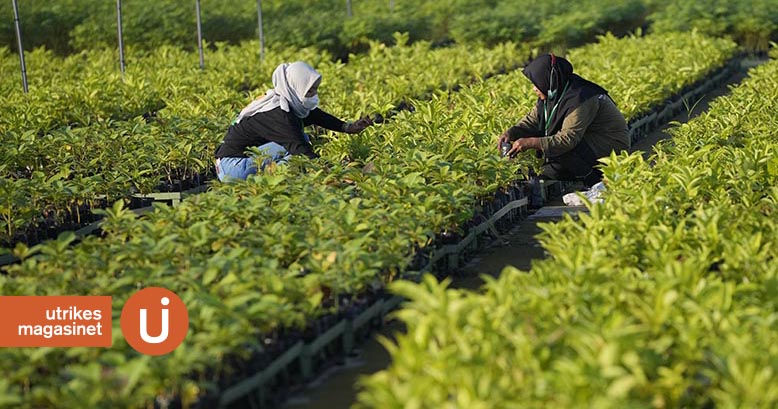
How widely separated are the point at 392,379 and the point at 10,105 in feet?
24.3

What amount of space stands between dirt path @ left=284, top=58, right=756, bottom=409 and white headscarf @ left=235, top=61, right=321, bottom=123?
5.21 ft

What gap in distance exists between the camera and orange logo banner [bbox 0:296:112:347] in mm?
4289

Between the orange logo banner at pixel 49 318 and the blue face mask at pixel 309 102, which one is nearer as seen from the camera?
the orange logo banner at pixel 49 318

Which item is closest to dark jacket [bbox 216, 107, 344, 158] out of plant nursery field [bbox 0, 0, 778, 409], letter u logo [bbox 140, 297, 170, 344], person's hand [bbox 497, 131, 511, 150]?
plant nursery field [bbox 0, 0, 778, 409]

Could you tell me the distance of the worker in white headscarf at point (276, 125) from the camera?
747 centimetres

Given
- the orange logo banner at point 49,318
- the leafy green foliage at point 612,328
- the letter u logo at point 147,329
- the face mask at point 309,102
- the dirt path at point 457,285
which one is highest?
the leafy green foliage at point 612,328

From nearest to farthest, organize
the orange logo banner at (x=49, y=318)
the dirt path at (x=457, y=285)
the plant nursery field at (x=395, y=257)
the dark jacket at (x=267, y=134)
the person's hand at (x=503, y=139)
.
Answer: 1. the plant nursery field at (x=395, y=257)
2. the orange logo banner at (x=49, y=318)
3. the dirt path at (x=457, y=285)
4. the dark jacket at (x=267, y=134)
5. the person's hand at (x=503, y=139)

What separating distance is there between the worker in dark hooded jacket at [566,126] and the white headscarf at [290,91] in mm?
1308

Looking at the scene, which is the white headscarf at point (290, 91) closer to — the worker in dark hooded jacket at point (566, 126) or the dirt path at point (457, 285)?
the worker in dark hooded jacket at point (566, 126)

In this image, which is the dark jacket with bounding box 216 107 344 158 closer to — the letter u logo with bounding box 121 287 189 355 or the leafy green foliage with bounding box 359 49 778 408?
the leafy green foliage with bounding box 359 49 778 408

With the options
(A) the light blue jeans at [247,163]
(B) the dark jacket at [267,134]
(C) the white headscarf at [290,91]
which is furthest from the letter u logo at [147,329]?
(C) the white headscarf at [290,91]

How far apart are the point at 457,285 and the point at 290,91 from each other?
209cm

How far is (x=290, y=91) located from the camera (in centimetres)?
754

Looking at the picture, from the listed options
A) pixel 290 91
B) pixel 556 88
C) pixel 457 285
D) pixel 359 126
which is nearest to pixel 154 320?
pixel 457 285
